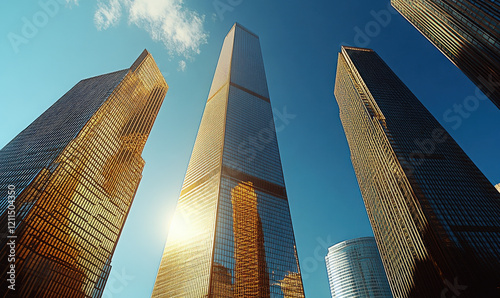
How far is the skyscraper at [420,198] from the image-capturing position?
222ft

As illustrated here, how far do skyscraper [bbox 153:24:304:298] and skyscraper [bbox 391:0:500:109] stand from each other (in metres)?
69.7

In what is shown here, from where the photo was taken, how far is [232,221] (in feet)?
301

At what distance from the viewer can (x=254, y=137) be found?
127062mm

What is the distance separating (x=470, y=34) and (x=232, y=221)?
8431cm

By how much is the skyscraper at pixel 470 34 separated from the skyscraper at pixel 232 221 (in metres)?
69.7

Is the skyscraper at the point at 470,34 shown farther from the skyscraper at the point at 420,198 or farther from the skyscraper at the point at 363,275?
the skyscraper at the point at 363,275

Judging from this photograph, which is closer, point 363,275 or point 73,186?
point 73,186

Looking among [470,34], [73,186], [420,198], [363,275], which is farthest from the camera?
[363,275]

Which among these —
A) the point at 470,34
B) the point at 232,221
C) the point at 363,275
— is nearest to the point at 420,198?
the point at 470,34

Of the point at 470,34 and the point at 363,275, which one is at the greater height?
the point at 470,34

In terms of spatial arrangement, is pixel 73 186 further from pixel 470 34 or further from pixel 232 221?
pixel 470 34

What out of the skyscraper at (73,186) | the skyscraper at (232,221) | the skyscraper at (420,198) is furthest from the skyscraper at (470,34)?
the skyscraper at (73,186)

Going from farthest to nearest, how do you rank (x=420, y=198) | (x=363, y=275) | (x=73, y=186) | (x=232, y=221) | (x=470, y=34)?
(x=363, y=275) → (x=232, y=221) → (x=420, y=198) → (x=73, y=186) → (x=470, y=34)

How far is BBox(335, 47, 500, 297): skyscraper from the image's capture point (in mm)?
67562
